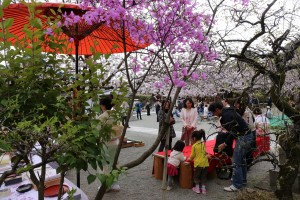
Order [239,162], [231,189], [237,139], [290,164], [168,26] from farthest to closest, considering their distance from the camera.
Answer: [231,189] < [239,162] < [237,139] < [290,164] < [168,26]

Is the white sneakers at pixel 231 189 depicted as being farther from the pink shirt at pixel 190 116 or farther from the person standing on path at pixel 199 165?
the pink shirt at pixel 190 116

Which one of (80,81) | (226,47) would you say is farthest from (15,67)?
(226,47)

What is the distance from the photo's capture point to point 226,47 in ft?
11.4

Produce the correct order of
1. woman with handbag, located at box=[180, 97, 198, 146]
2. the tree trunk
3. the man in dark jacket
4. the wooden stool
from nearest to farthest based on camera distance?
the tree trunk → the man in dark jacket → the wooden stool → woman with handbag, located at box=[180, 97, 198, 146]

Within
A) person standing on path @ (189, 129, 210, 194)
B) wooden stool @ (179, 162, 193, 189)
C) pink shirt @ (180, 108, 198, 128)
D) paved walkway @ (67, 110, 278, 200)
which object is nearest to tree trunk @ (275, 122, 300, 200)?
paved walkway @ (67, 110, 278, 200)

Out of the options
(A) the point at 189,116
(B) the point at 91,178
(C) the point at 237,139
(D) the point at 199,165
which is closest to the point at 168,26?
(B) the point at 91,178

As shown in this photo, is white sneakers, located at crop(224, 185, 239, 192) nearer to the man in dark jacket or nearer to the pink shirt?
the man in dark jacket

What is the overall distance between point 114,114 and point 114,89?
0.54 feet

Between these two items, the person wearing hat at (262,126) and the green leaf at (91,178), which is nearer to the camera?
the green leaf at (91,178)

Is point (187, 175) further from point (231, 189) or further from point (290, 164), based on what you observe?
point (290, 164)

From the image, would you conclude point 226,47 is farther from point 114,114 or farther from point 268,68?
point 114,114

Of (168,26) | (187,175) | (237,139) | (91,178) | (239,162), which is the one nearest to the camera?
(91,178)

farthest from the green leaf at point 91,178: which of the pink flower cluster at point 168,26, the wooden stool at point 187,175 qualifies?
the wooden stool at point 187,175

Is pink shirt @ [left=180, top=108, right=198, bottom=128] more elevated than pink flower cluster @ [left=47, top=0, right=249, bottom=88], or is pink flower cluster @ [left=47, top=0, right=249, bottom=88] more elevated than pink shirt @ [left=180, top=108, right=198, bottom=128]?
pink flower cluster @ [left=47, top=0, right=249, bottom=88]
